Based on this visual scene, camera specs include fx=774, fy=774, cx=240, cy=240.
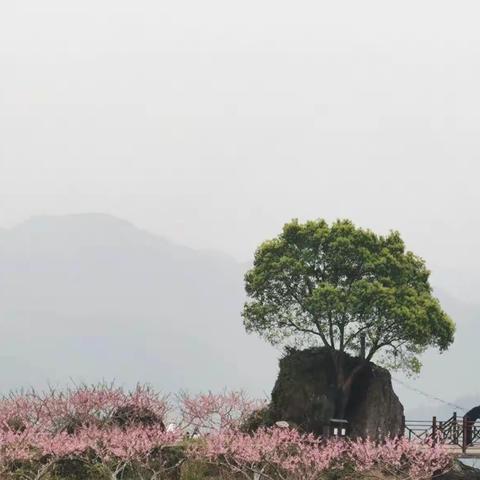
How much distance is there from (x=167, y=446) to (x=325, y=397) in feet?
28.7

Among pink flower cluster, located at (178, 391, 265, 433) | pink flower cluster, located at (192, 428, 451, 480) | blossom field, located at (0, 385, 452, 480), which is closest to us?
pink flower cluster, located at (192, 428, 451, 480)

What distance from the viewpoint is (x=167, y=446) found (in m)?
34.7

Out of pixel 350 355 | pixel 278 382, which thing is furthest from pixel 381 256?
pixel 278 382

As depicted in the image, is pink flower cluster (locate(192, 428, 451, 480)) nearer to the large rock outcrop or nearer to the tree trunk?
the large rock outcrop

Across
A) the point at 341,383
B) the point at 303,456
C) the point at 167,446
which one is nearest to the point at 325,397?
the point at 341,383

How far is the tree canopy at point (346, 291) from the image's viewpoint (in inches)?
1539

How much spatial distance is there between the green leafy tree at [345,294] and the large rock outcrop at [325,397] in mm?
607

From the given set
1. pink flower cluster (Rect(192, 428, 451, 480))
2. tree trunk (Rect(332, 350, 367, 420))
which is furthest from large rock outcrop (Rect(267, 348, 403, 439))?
pink flower cluster (Rect(192, 428, 451, 480))

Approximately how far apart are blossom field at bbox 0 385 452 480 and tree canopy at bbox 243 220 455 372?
209 inches

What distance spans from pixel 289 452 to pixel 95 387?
1074 centimetres

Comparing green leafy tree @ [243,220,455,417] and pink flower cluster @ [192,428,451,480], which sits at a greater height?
green leafy tree @ [243,220,455,417]

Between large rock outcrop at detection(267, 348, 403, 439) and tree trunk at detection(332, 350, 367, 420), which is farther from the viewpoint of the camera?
tree trunk at detection(332, 350, 367, 420)

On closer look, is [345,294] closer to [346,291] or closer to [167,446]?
[346,291]

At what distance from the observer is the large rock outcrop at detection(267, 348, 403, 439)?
3844cm
